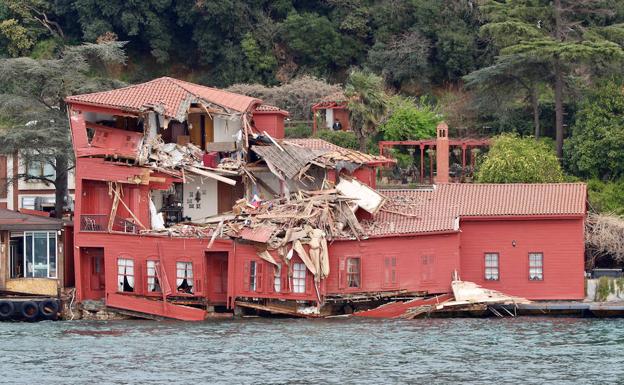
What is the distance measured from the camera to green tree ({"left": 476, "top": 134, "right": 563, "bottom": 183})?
7281 centimetres

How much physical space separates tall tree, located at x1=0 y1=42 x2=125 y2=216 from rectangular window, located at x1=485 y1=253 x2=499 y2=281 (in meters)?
18.0

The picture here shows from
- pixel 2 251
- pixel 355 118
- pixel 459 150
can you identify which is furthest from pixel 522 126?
pixel 2 251

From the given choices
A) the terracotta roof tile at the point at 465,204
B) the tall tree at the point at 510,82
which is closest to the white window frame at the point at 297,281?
the terracotta roof tile at the point at 465,204

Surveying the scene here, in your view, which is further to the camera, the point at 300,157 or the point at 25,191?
the point at 25,191

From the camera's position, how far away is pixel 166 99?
6800cm

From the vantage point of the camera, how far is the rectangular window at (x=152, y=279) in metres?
65.5

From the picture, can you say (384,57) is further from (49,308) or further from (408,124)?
(49,308)

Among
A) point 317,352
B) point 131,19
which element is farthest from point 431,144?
point 317,352

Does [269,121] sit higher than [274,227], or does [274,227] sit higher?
[269,121]

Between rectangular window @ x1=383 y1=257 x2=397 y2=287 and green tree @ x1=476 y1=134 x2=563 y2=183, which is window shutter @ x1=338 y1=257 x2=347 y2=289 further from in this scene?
green tree @ x1=476 y1=134 x2=563 y2=183

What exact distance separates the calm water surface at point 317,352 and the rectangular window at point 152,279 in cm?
164

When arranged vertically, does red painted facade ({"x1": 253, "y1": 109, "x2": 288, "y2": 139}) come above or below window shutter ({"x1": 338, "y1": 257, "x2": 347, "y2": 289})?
above

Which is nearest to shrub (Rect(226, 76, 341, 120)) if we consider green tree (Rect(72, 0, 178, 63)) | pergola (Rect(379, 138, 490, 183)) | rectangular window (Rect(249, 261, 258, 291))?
green tree (Rect(72, 0, 178, 63))

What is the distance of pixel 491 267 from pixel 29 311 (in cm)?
1626
